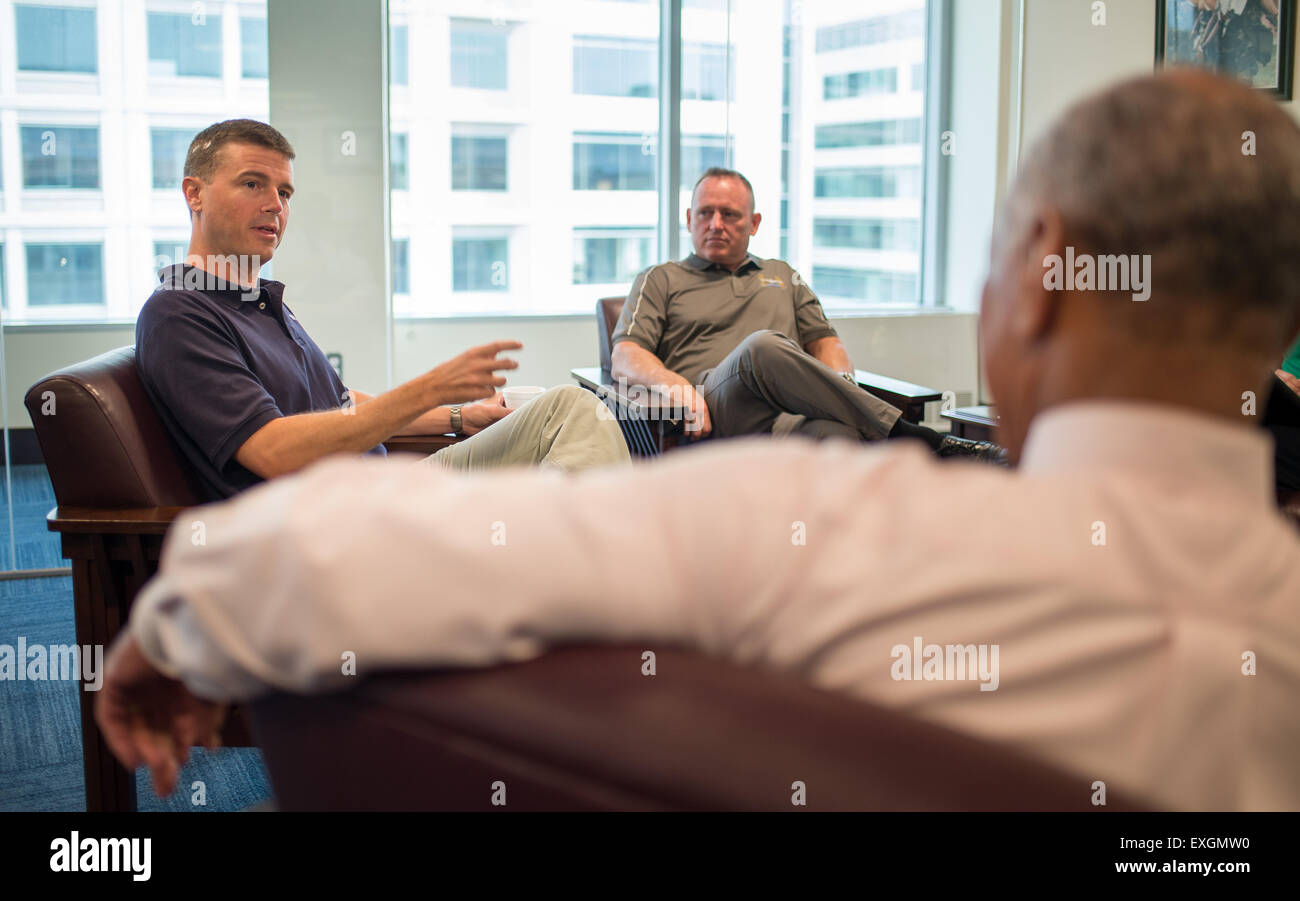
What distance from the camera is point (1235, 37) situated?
515 cm

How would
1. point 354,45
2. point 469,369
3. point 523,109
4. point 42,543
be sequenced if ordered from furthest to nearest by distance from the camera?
point 523,109 < point 354,45 < point 42,543 < point 469,369

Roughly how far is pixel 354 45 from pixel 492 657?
4092mm

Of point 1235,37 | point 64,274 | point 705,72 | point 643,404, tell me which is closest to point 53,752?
point 643,404

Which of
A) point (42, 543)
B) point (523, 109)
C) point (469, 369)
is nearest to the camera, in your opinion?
point (469, 369)

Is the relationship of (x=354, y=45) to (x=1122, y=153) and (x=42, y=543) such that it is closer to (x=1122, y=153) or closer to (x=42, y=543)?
(x=42, y=543)

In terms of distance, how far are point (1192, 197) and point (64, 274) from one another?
4.86 m

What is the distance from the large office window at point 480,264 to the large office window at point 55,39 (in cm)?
168

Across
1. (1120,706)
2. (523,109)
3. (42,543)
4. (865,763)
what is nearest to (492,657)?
(865,763)

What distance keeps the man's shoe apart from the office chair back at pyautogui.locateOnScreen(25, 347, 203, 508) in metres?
1.98

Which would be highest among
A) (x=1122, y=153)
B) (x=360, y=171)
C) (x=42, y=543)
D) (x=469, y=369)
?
(x=360, y=171)

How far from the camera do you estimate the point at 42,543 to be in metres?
3.80

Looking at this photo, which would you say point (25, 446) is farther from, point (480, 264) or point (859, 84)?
point (859, 84)

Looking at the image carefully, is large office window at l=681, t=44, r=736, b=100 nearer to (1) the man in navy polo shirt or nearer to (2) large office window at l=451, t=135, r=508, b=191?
(2) large office window at l=451, t=135, r=508, b=191

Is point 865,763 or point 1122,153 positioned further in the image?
point 1122,153
